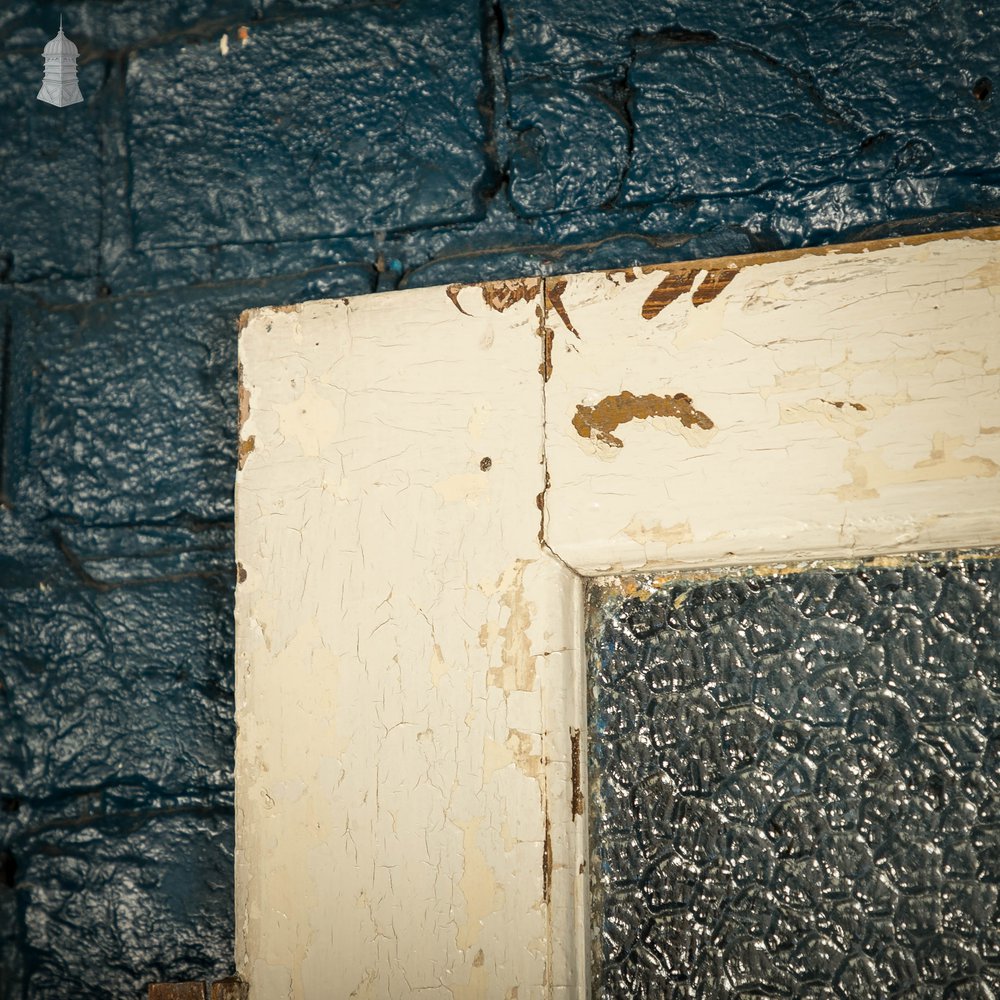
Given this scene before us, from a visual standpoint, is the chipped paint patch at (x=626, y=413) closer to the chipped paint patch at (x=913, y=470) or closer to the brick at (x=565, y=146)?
the chipped paint patch at (x=913, y=470)

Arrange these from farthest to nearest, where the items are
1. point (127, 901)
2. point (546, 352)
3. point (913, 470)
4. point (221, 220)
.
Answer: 1. point (221, 220)
2. point (127, 901)
3. point (546, 352)
4. point (913, 470)

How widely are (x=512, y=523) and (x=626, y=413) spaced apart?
0.47 ft

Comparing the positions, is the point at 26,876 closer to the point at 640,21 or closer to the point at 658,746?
the point at 658,746

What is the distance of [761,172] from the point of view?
1.11m

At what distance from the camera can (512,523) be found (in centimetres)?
100

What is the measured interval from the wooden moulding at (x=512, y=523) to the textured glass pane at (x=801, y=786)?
0.13 feet

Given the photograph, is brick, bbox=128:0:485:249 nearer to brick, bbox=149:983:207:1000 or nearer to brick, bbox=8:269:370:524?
brick, bbox=8:269:370:524

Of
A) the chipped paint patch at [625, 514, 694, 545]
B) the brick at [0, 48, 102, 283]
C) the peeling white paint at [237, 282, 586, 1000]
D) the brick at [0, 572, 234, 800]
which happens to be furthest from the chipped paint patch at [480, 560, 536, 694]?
the brick at [0, 48, 102, 283]

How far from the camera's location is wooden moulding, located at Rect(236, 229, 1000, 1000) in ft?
3.06

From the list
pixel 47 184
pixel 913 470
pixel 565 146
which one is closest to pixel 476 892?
pixel 913 470

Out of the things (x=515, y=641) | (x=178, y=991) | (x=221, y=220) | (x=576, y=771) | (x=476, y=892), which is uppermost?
(x=221, y=220)

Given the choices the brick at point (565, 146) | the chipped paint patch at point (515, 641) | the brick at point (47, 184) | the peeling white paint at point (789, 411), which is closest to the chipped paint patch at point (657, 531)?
the peeling white paint at point (789, 411)

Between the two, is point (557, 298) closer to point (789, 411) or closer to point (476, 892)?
point (789, 411)

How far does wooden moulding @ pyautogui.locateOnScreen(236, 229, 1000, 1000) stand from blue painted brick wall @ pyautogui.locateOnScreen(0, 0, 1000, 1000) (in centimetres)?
14
